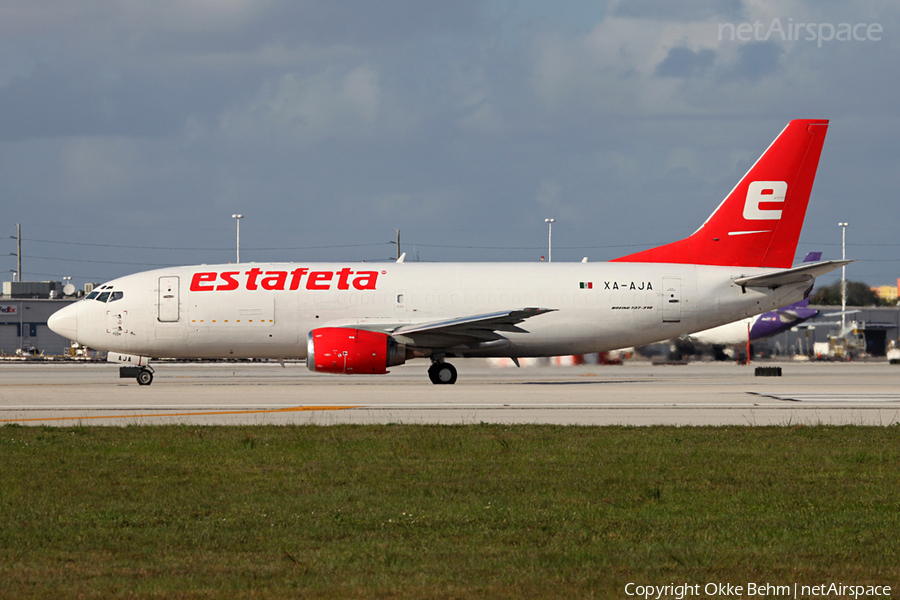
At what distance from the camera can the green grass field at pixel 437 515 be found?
705 cm

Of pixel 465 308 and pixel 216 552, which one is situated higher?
pixel 465 308

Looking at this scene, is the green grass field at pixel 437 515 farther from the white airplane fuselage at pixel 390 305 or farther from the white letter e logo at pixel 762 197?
A: the white letter e logo at pixel 762 197

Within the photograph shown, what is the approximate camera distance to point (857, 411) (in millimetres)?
20875

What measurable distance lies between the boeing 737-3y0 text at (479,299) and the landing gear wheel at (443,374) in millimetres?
42

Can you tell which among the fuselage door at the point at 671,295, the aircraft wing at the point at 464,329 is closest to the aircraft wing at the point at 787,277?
the fuselage door at the point at 671,295

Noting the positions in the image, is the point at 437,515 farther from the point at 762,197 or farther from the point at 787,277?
the point at 762,197

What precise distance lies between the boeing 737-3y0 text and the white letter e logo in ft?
0.12

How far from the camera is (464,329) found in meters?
31.2

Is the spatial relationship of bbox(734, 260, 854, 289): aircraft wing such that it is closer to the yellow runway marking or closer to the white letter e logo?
the white letter e logo

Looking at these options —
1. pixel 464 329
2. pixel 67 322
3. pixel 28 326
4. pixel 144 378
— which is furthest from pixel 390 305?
pixel 28 326

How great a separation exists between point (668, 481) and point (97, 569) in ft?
22.0

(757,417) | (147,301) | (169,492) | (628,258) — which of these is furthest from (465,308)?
(169,492)

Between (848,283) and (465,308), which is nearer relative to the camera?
(465,308)

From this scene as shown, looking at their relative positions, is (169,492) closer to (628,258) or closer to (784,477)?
(784,477)
